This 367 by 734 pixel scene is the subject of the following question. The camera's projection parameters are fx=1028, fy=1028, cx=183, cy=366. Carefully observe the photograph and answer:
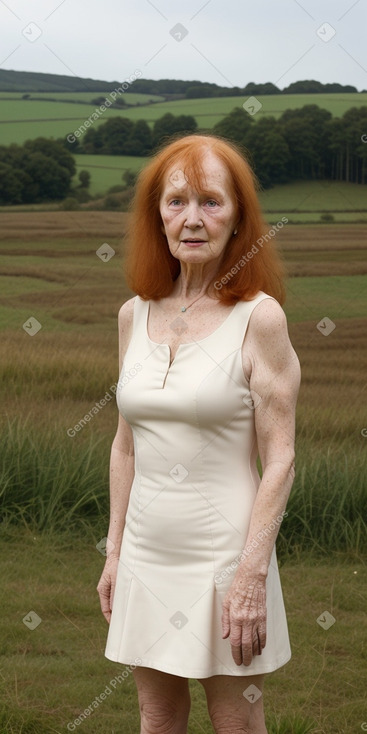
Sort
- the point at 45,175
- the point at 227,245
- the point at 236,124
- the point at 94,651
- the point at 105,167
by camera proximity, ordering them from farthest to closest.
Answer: the point at 45,175 → the point at 105,167 → the point at 236,124 → the point at 94,651 → the point at 227,245

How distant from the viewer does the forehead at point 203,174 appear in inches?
73.0

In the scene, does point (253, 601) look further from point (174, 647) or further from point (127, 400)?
point (127, 400)

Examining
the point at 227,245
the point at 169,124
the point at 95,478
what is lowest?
the point at 95,478

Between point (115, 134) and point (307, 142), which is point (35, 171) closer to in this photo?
point (115, 134)

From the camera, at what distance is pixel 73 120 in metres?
6.72

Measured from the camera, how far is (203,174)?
1.85m

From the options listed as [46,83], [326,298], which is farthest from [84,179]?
[326,298]

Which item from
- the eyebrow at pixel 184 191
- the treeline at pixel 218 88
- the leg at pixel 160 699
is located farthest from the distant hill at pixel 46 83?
the leg at pixel 160 699

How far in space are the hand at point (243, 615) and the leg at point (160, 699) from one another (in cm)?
20

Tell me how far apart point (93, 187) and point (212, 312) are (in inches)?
193

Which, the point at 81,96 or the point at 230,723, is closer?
the point at 230,723

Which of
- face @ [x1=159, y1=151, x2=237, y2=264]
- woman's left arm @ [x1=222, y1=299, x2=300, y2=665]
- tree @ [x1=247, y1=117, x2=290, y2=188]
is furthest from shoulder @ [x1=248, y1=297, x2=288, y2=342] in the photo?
tree @ [x1=247, y1=117, x2=290, y2=188]

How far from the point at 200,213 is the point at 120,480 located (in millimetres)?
572

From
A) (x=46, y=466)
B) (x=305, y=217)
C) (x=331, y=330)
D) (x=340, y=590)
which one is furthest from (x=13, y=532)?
(x=305, y=217)
